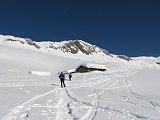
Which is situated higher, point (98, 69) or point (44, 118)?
point (98, 69)

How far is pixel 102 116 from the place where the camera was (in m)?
12.4

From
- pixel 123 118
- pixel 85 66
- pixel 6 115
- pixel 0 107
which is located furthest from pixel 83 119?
pixel 85 66

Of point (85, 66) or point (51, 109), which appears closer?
point (51, 109)

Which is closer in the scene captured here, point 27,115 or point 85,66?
point 27,115

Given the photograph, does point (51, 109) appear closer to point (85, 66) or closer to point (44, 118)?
point (44, 118)

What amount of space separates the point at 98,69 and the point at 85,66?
4533 mm

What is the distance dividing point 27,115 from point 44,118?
0.80 metres

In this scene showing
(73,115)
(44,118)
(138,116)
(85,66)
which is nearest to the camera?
(44,118)

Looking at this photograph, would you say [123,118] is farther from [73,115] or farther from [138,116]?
[73,115]

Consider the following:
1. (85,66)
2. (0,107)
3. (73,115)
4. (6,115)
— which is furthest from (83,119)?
(85,66)

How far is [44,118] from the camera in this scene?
1111 cm

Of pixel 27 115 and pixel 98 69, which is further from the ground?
pixel 98 69

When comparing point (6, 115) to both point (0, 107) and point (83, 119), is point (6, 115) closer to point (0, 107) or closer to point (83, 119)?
point (0, 107)

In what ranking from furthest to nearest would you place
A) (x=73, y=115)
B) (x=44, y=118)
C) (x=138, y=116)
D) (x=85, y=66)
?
(x=85, y=66)
(x=138, y=116)
(x=73, y=115)
(x=44, y=118)
